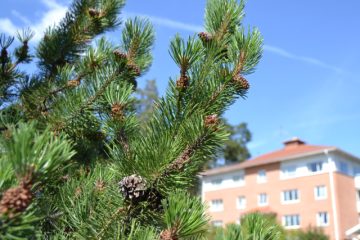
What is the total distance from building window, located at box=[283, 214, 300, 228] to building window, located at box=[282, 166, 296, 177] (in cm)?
354

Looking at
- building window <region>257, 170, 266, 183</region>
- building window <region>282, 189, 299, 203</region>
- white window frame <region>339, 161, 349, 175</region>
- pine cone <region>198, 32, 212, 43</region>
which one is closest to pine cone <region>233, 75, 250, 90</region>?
pine cone <region>198, 32, 212, 43</region>

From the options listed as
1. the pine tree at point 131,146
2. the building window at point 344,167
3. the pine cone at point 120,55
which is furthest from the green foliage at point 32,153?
the building window at point 344,167

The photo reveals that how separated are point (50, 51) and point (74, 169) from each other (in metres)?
1.16

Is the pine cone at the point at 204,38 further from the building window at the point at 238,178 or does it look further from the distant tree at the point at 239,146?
the distant tree at the point at 239,146

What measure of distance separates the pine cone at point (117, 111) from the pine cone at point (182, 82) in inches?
8.8

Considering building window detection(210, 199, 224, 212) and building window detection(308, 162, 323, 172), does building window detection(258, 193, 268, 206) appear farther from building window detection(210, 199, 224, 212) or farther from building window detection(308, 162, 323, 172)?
building window detection(308, 162, 323, 172)

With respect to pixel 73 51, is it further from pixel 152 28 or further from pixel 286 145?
pixel 286 145

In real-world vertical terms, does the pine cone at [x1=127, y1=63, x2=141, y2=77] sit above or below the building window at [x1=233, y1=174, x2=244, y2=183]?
below

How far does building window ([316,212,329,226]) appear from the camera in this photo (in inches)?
1437

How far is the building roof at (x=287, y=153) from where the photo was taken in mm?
39125

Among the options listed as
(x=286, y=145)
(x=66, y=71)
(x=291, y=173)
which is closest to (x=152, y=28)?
(x=66, y=71)

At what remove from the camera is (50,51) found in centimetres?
289

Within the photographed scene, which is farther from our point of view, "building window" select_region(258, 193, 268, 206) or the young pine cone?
"building window" select_region(258, 193, 268, 206)

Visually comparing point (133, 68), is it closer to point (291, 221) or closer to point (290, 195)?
point (291, 221)
